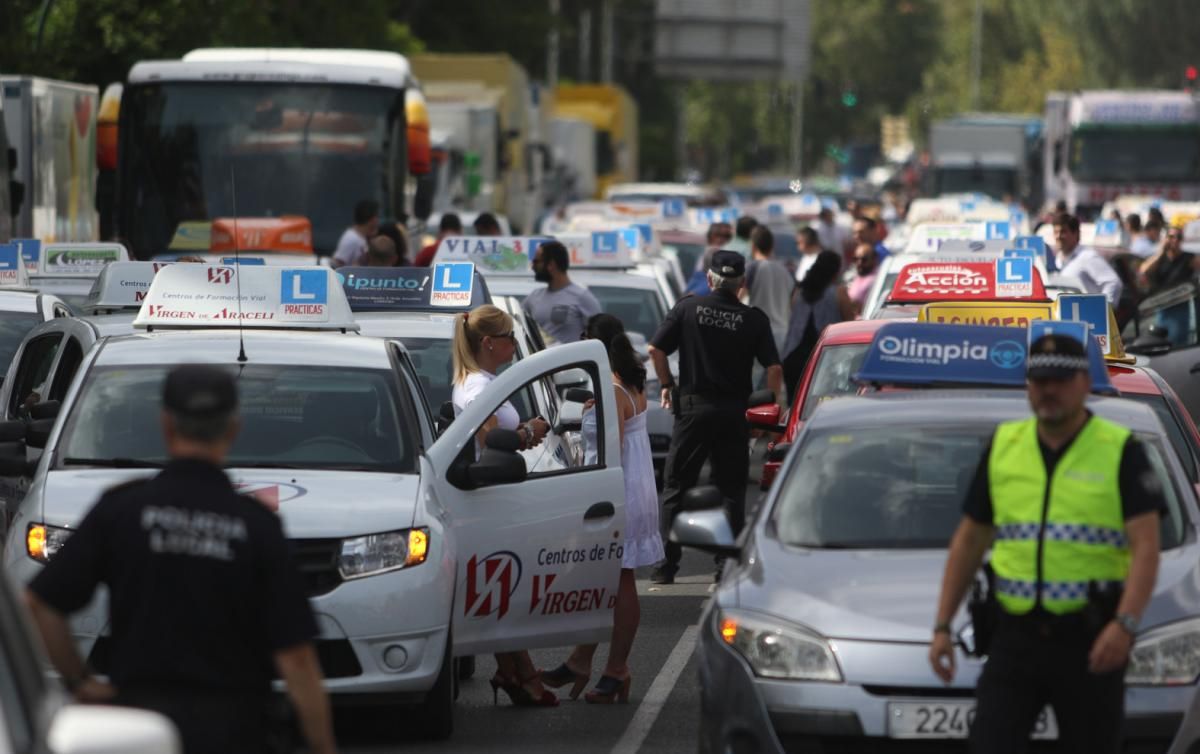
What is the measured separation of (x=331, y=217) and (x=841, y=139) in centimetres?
12265

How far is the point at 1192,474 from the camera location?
10.2 meters

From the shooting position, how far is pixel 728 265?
13.0 metres

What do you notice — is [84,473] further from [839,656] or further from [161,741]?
[161,741]

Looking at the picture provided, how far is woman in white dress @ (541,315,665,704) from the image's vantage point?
9969 mm

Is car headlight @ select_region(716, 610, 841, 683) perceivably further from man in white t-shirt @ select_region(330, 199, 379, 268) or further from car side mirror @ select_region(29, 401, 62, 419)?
man in white t-shirt @ select_region(330, 199, 379, 268)

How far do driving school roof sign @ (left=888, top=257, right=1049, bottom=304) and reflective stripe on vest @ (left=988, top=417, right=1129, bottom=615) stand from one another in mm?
8261

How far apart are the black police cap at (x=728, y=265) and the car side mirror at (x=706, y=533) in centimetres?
514

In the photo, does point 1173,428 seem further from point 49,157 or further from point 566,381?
point 49,157

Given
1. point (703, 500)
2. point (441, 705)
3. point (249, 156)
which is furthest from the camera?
point (249, 156)

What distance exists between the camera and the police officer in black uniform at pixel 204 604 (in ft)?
17.1

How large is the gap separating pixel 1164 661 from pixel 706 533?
151 cm

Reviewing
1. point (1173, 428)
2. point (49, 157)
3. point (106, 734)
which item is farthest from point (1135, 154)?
point (106, 734)

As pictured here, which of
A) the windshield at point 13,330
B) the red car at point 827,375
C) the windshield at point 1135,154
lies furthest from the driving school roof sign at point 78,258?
the windshield at point 1135,154

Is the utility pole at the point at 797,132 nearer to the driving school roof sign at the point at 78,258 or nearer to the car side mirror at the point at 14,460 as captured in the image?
the driving school roof sign at the point at 78,258
